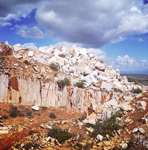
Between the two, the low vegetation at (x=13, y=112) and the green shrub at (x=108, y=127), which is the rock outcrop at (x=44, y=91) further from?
the green shrub at (x=108, y=127)

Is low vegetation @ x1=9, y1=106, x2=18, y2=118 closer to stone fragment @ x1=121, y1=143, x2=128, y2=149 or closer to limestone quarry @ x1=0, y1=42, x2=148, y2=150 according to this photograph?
limestone quarry @ x1=0, y1=42, x2=148, y2=150

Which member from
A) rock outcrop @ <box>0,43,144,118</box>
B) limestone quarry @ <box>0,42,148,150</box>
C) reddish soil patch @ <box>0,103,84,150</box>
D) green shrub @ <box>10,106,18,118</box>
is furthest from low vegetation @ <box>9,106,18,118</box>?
rock outcrop @ <box>0,43,144,118</box>

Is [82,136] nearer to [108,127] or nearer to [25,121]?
[108,127]

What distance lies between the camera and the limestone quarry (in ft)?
26.0

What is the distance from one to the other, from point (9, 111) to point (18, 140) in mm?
5309

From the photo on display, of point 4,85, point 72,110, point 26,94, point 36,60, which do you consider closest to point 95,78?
point 72,110

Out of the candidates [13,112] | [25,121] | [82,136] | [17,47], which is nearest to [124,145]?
[82,136]

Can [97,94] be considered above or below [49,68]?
below

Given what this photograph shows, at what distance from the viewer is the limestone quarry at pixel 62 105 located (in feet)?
26.0

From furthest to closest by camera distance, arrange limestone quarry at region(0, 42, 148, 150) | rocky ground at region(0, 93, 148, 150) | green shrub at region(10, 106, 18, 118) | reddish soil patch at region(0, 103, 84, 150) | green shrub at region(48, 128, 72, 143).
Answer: green shrub at region(10, 106, 18, 118)
green shrub at region(48, 128, 72, 143)
reddish soil patch at region(0, 103, 84, 150)
limestone quarry at region(0, 42, 148, 150)
rocky ground at region(0, 93, 148, 150)

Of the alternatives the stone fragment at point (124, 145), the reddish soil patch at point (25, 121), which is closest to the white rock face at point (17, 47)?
the reddish soil patch at point (25, 121)

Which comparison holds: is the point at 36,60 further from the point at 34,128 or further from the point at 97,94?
the point at 34,128

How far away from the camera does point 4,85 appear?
14.3m

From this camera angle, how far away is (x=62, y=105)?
17312mm
